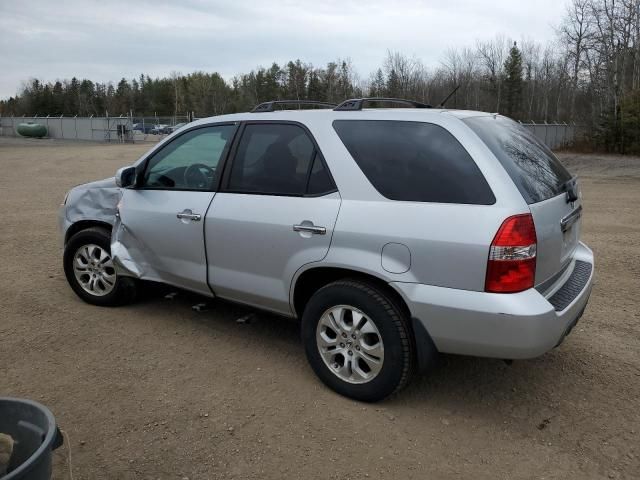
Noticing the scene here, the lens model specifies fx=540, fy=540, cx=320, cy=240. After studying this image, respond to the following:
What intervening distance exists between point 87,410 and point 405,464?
1921 mm

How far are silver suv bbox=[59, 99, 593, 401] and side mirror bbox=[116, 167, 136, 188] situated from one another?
11.4 inches

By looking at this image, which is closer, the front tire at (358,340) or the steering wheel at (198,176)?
the front tire at (358,340)

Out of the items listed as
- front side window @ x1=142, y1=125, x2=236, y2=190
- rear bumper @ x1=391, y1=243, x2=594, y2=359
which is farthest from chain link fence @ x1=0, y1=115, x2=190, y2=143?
rear bumper @ x1=391, y1=243, x2=594, y2=359

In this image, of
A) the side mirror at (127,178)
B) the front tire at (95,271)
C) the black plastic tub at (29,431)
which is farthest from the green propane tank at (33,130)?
the black plastic tub at (29,431)

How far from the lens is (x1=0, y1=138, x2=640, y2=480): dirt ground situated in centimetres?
282

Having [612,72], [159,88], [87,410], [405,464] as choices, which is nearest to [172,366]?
Answer: [87,410]

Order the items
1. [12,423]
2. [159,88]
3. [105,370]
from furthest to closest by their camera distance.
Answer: [159,88]
[105,370]
[12,423]

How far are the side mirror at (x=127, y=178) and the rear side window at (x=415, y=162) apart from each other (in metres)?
2.00

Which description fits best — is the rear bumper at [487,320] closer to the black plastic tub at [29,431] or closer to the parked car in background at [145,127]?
the black plastic tub at [29,431]

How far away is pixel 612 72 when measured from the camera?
2989cm

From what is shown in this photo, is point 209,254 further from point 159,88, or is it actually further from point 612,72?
point 159,88

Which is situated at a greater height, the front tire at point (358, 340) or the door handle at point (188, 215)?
the door handle at point (188, 215)

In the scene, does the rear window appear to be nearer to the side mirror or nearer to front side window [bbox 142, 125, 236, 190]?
front side window [bbox 142, 125, 236, 190]

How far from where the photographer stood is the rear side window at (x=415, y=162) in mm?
2926
